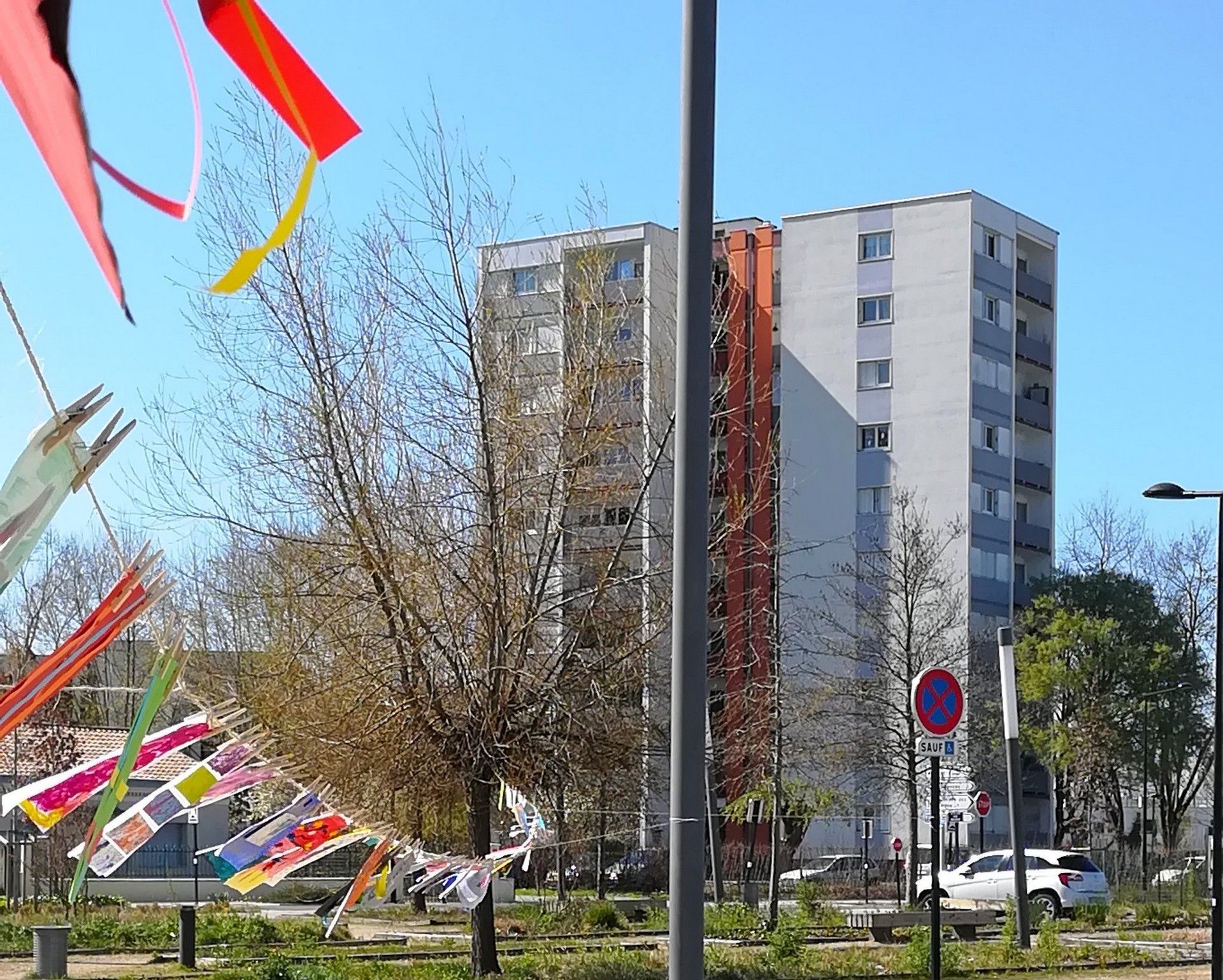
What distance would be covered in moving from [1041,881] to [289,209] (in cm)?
3945

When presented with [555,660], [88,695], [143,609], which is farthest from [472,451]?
[88,695]

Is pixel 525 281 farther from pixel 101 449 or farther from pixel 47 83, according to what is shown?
pixel 47 83

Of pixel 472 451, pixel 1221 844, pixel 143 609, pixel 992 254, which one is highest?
pixel 992 254

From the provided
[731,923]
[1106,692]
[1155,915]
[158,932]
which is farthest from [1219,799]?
[1106,692]

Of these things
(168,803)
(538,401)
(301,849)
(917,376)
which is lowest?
(301,849)

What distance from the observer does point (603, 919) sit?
35094 millimetres

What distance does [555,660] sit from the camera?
20750 millimetres

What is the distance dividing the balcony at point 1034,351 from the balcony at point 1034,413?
1585 millimetres

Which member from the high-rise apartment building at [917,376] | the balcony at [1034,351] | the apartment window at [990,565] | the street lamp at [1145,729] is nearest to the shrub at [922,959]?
the street lamp at [1145,729]

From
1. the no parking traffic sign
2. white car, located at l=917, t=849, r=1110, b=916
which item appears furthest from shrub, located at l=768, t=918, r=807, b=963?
white car, located at l=917, t=849, r=1110, b=916

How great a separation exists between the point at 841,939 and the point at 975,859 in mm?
12159

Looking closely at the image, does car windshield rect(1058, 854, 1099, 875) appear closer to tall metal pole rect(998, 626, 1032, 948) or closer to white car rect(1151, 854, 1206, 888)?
white car rect(1151, 854, 1206, 888)

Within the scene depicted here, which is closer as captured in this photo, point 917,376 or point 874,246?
point 917,376

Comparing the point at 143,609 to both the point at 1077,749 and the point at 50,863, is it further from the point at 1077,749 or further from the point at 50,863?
the point at 1077,749
